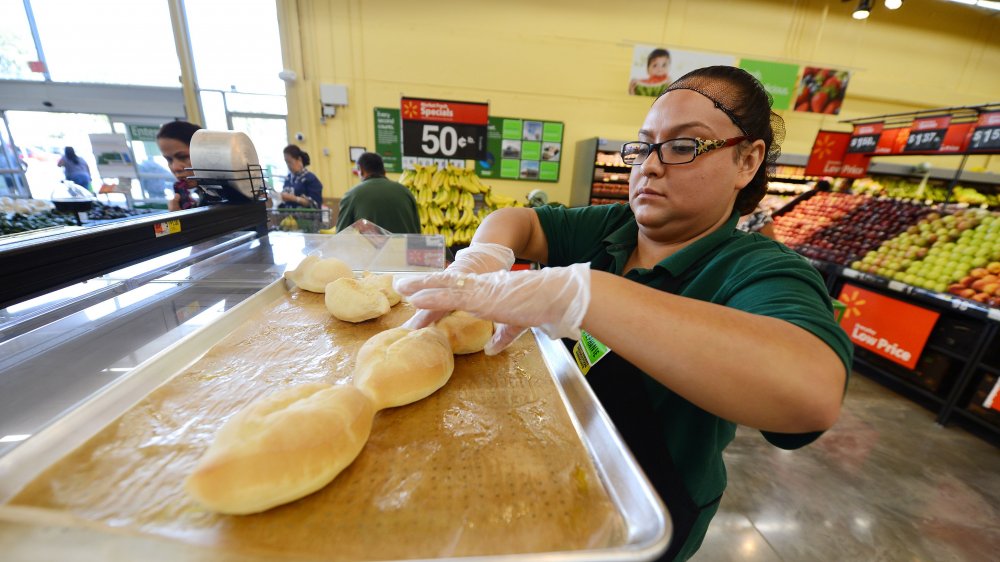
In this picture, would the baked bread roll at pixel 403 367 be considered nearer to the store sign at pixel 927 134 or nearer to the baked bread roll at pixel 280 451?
the baked bread roll at pixel 280 451

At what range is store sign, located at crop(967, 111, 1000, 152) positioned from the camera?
4066 mm

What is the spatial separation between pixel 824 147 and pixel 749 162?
6.55m

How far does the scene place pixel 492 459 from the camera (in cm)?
79

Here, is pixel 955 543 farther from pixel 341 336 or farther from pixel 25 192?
pixel 25 192

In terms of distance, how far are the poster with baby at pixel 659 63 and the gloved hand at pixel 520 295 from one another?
6.96m

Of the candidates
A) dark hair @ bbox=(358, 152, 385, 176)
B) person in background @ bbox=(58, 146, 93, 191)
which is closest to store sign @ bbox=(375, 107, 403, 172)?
dark hair @ bbox=(358, 152, 385, 176)

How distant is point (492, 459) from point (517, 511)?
0.43 ft

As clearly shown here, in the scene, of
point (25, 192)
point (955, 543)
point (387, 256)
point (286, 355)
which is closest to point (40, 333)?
point (286, 355)

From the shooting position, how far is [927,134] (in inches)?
188

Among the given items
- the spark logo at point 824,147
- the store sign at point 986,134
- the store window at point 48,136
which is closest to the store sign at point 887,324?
the store sign at point 986,134

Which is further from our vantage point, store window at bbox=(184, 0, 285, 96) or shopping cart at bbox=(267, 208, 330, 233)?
store window at bbox=(184, 0, 285, 96)

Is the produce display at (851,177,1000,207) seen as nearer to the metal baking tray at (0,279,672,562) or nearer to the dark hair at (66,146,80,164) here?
the metal baking tray at (0,279,672,562)

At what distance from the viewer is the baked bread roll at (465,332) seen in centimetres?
118

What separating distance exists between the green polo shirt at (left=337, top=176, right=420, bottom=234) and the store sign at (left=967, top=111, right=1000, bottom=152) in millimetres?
6378
